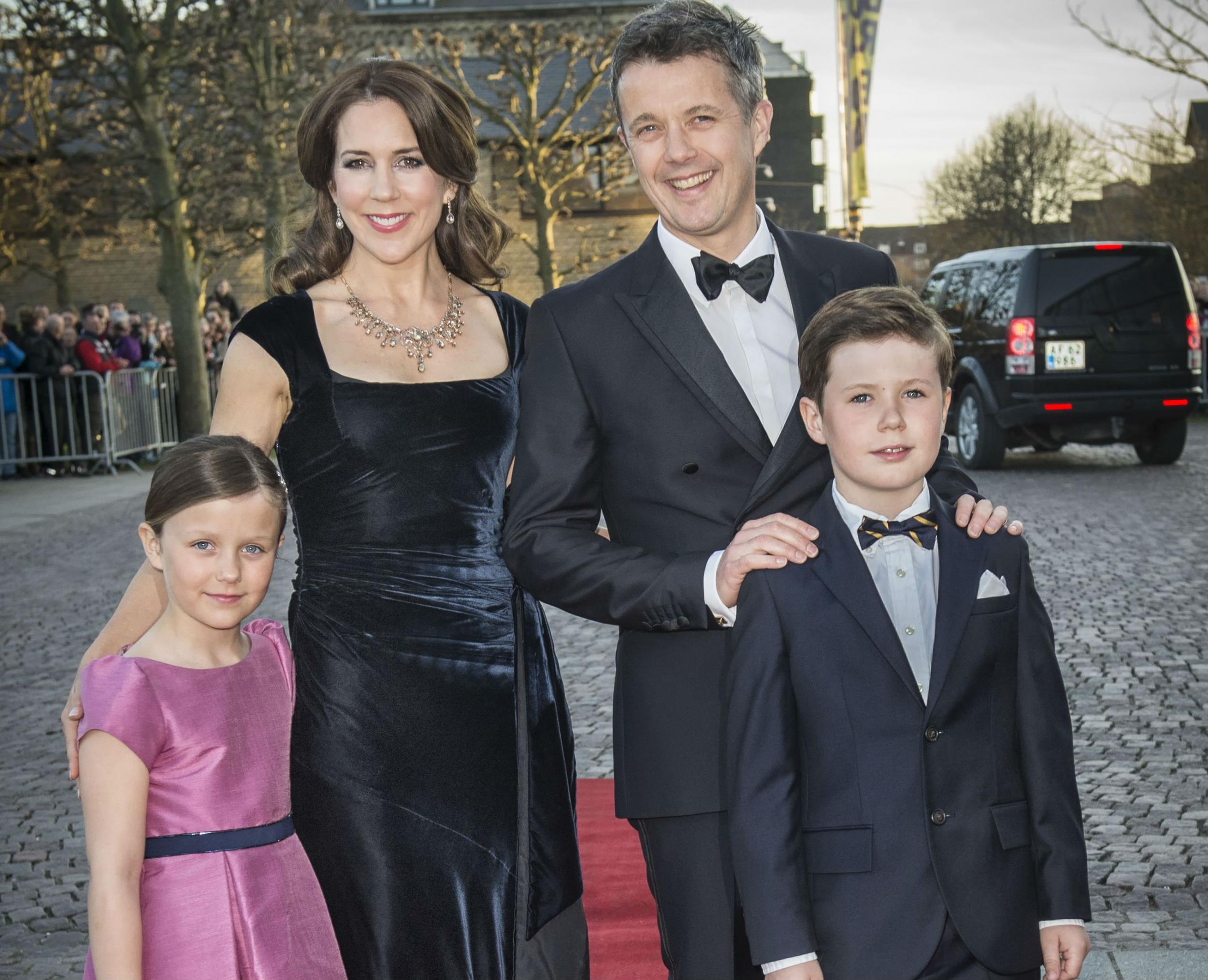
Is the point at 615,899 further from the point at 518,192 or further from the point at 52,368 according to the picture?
the point at 518,192

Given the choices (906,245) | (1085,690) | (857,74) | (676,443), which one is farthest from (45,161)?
(906,245)

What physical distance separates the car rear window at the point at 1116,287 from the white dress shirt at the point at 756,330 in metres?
12.6

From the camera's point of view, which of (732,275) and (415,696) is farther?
(415,696)

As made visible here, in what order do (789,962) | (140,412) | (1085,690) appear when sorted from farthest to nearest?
(140,412) → (1085,690) → (789,962)

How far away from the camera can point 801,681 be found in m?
2.40

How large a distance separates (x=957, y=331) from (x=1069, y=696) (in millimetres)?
9541

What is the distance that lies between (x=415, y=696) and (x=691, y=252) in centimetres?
101

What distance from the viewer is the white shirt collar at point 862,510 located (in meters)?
2.51

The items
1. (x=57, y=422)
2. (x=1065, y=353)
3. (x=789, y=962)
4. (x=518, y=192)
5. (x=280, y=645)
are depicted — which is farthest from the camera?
(x=518, y=192)

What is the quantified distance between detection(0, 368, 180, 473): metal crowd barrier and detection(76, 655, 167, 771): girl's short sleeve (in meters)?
15.7

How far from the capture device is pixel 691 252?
2.76m

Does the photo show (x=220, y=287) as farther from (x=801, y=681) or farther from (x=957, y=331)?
(x=801, y=681)

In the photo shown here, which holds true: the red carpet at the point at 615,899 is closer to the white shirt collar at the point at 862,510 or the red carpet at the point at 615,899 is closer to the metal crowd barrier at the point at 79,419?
the white shirt collar at the point at 862,510

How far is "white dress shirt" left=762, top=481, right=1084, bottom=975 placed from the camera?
249 centimetres
